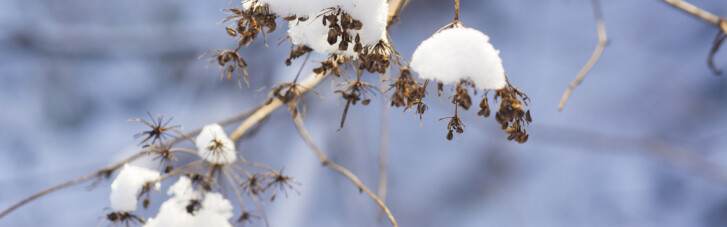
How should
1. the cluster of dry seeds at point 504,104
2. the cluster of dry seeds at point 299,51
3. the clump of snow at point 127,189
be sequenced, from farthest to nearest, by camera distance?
the clump of snow at point 127,189 < the cluster of dry seeds at point 299,51 < the cluster of dry seeds at point 504,104

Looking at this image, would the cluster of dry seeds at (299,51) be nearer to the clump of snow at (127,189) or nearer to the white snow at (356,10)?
the white snow at (356,10)

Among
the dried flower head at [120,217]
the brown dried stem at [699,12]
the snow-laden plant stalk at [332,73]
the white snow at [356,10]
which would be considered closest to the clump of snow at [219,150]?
the snow-laden plant stalk at [332,73]

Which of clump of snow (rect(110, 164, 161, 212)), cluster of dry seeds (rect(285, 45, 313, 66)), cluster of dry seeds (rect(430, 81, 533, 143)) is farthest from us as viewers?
clump of snow (rect(110, 164, 161, 212))

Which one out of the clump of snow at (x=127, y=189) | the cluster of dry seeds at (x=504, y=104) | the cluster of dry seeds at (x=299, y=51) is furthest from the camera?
the clump of snow at (x=127, y=189)

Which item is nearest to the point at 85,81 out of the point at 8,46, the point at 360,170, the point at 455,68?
the point at 8,46

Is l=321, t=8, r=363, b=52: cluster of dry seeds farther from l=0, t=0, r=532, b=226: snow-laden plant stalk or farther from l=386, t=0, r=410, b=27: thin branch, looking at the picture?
l=386, t=0, r=410, b=27: thin branch

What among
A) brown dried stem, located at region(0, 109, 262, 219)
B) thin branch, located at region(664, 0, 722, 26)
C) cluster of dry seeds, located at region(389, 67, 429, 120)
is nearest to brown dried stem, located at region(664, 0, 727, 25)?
thin branch, located at region(664, 0, 722, 26)
